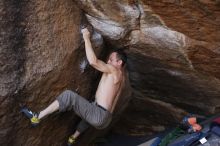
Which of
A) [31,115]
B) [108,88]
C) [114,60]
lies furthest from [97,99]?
[31,115]

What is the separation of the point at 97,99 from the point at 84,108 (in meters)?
0.33

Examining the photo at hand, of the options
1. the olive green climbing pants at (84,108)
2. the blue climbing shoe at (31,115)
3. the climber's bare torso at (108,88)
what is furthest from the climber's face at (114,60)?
the blue climbing shoe at (31,115)

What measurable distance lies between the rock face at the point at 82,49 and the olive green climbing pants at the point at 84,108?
17 centimetres

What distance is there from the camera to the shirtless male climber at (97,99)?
16.2ft

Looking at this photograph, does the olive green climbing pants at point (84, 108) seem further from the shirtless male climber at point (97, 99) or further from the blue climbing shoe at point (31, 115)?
the blue climbing shoe at point (31, 115)

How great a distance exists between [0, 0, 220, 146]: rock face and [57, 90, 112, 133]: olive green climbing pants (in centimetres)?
17

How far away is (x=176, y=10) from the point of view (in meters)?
4.52

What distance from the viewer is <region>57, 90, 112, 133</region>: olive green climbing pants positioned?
4.96 m

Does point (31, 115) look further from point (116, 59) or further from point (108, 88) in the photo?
point (116, 59)

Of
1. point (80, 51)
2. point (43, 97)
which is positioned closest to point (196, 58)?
point (80, 51)

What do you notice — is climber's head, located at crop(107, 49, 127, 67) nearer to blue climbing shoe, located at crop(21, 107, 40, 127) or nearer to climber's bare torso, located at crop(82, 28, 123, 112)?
climber's bare torso, located at crop(82, 28, 123, 112)

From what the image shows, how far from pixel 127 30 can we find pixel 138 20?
0.28 m

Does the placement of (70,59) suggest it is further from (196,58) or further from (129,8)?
(196,58)

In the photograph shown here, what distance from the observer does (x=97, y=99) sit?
5457 mm
